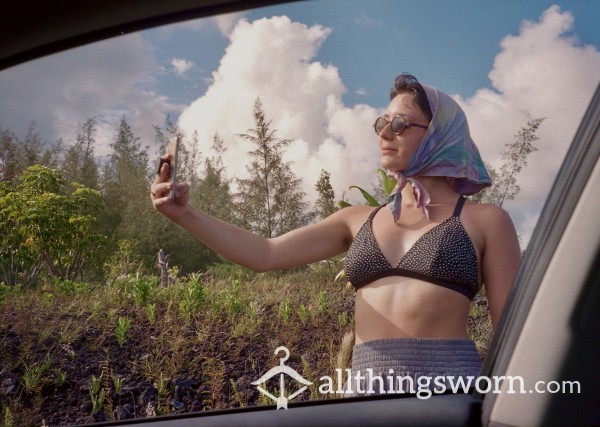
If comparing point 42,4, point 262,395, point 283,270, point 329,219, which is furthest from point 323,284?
point 42,4

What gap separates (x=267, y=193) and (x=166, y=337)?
1.78 ft

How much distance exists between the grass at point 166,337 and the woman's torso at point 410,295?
0.27 metres

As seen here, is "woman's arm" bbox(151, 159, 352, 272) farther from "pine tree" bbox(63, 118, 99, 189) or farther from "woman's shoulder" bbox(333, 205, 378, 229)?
"pine tree" bbox(63, 118, 99, 189)

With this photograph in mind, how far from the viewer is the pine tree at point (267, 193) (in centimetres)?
177

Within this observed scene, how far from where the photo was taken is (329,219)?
1664mm

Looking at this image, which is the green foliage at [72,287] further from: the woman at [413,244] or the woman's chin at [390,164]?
the woman's chin at [390,164]

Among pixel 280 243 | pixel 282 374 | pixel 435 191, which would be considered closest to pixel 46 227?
pixel 280 243

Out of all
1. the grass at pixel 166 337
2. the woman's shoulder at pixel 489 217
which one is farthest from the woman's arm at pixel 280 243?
the woman's shoulder at pixel 489 217

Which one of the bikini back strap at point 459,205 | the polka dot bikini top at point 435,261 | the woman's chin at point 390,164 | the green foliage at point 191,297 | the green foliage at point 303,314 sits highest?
the woman's chin at point 390,164

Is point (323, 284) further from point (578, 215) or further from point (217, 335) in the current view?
point (578, 215)

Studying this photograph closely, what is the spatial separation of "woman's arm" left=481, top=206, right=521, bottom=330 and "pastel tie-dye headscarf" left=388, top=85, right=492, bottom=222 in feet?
0.39

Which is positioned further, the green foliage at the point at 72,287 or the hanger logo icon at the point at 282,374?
the green foliage at the point at 72,287

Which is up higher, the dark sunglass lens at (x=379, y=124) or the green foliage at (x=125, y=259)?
the dark sunglass lens at (x=379, y=124)

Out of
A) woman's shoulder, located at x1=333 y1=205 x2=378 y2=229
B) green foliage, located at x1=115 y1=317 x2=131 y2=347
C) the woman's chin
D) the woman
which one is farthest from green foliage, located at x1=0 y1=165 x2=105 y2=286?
the woman's chin
